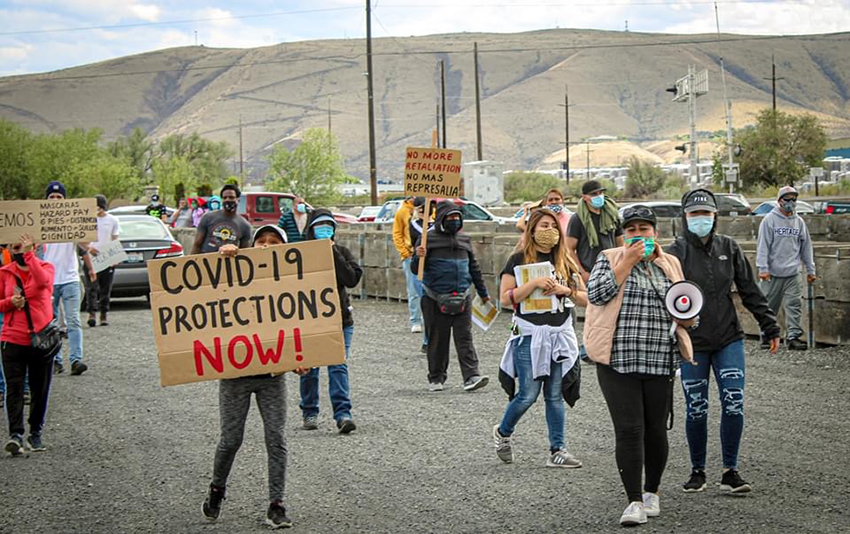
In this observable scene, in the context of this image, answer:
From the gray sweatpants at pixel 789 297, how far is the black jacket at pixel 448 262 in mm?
4447

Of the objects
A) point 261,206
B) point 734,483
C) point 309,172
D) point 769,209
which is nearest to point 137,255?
point 734,483

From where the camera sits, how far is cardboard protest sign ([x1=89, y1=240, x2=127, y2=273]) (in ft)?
58.0

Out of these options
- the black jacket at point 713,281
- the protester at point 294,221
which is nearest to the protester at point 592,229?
the protester at point 294,221

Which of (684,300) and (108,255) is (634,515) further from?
(108,255)

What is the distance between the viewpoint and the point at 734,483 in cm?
708

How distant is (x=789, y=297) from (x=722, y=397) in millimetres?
7635

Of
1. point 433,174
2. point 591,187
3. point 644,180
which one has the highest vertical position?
point 644,180

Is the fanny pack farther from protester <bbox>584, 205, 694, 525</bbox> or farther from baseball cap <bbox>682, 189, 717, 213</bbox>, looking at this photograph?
protester <bbox>584, 205, 694, 525</bbox>

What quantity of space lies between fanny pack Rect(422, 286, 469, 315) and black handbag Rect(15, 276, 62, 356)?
376 centimetres

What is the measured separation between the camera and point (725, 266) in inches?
281

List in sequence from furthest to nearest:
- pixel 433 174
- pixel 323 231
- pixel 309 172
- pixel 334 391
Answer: pixel 309 172, pixel 433 174, pixel 334 391, pixel 323 231

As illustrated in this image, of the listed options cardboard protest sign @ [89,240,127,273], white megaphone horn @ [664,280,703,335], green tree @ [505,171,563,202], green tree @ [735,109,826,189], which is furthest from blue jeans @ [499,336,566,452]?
green tree @ [505,171,563,202]

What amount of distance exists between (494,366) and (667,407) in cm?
685

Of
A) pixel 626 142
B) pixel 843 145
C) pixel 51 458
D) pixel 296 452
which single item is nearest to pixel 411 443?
pixel 296 452
